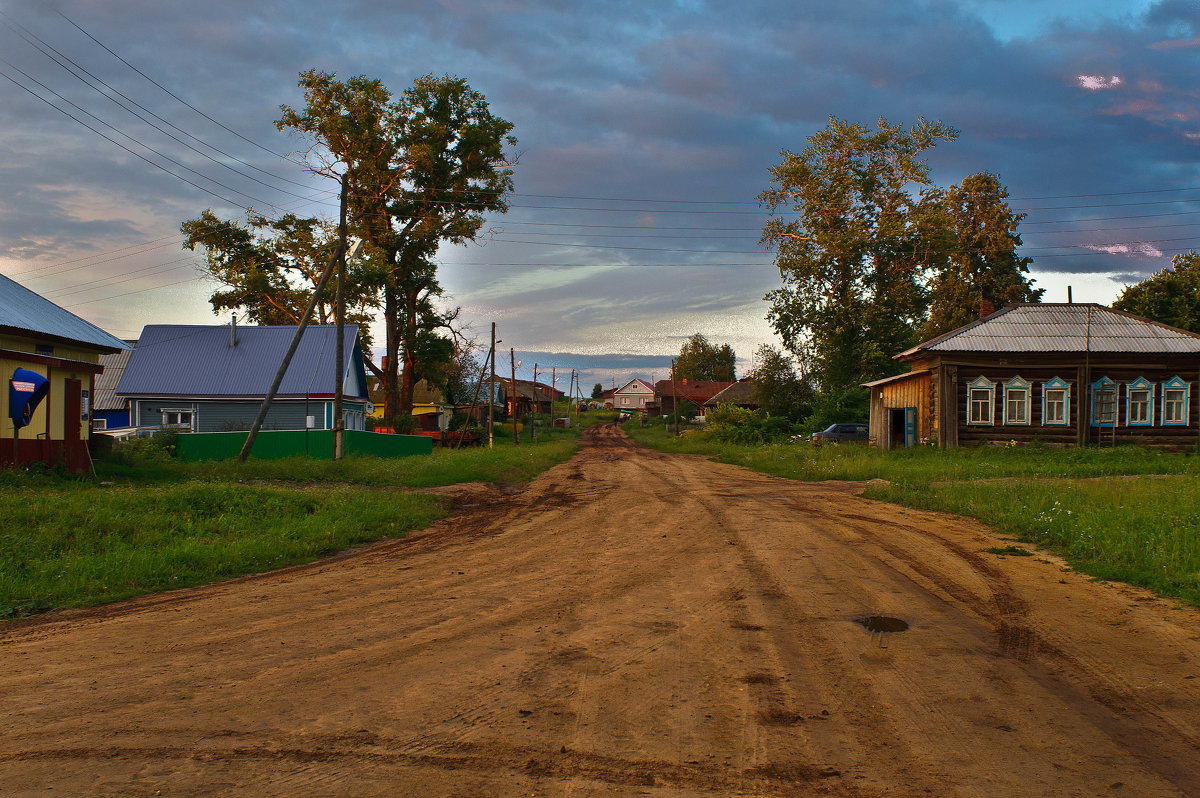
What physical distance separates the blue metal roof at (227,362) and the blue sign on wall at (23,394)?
49.4 feet

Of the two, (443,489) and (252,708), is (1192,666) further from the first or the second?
(443,489)

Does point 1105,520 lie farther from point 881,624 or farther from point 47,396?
point 47,396

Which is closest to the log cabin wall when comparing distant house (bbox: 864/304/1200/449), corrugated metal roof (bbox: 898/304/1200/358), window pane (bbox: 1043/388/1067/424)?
distant house (bbox: 864/304/1200/449)

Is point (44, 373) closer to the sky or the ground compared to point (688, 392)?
closer to the ground

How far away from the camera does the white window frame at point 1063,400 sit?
2625 cm

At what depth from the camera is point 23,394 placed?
15992 millimetres

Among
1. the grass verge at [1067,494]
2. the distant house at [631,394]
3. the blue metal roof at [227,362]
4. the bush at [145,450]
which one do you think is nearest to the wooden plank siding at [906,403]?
the grass verge at [1067,494]

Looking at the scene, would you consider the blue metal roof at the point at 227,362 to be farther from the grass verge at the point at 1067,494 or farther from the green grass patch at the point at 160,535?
the grass verge at the point at 1067,494

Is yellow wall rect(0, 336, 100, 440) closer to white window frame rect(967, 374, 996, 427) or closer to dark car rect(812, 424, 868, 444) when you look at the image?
white window frame rect(967, 374, 996, 427)

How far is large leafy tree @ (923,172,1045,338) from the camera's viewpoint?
4575 cm

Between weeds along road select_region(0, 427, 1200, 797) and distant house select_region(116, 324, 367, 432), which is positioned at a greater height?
distant house select_region(116, 324, 367, 432)

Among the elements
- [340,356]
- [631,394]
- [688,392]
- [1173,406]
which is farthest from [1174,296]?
[631,394]

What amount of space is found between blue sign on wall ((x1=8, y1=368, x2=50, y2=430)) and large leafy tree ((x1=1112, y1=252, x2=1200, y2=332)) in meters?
48.9

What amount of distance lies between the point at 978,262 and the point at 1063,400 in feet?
76.4
